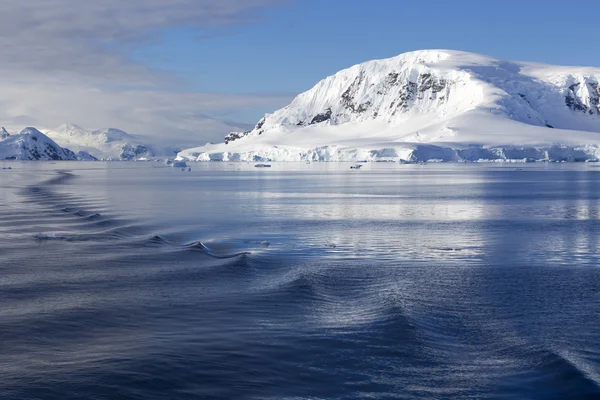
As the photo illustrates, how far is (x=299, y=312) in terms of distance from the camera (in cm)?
1237

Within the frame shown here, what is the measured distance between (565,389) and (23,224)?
21706 mm

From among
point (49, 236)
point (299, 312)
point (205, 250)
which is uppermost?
point (49, 236)

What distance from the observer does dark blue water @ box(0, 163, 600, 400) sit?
353 inches

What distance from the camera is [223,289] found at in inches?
561

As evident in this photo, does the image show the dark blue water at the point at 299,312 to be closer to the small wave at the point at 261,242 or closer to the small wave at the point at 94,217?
the small wave at the point at 261,242

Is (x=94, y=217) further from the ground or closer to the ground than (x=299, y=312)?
further from the ground

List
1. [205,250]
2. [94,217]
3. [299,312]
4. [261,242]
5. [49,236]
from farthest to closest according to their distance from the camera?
[94,217], [49,236], [261,242], [205,250], [299,312]

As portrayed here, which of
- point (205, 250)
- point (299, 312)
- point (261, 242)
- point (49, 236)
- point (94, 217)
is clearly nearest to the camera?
point (299, 312)

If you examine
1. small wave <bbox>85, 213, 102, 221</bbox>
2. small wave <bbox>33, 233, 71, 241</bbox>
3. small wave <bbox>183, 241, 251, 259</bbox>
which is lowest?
small wave <bbox>183, 241, 251, 259</bbox>

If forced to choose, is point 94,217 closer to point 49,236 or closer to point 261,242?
A: point 49,236

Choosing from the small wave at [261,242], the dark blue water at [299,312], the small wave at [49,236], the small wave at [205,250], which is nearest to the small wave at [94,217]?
the dark blue water at [299,312]

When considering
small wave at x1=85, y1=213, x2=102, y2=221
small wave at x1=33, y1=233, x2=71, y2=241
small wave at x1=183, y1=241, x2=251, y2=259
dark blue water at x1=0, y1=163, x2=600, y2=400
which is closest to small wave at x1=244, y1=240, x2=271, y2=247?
dark blue water at x1=0, y1=163, x2=600, y2=400

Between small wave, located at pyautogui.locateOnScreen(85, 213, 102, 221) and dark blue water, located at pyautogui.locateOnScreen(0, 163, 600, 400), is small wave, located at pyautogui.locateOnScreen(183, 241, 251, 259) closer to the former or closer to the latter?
dark blue water, located at pyautogui.locateOnScreen(0, 163, 600, 400)

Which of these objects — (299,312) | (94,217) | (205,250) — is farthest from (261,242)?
(94,217)
